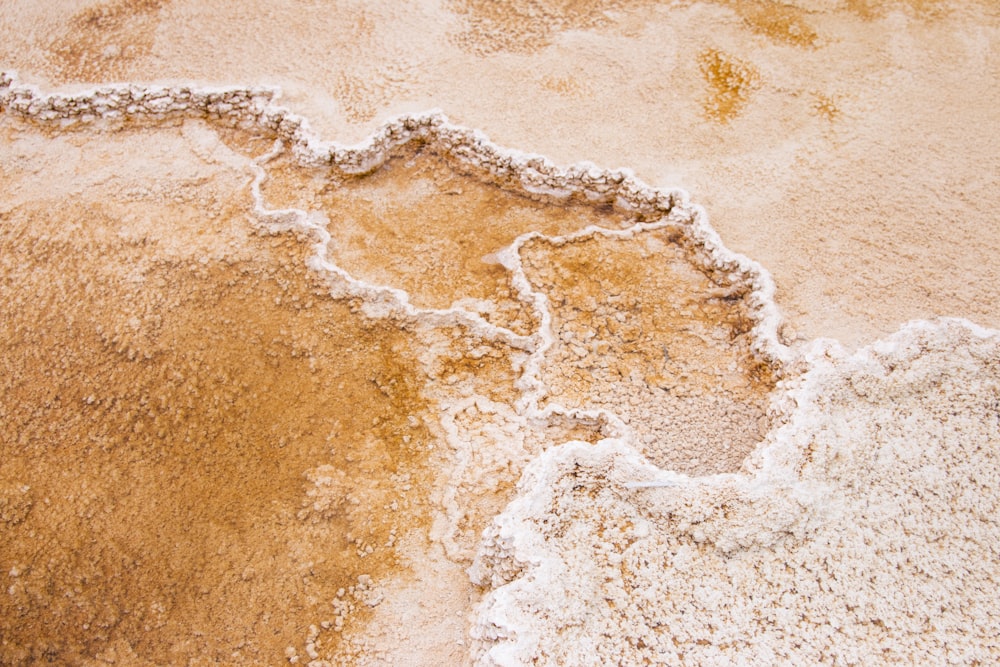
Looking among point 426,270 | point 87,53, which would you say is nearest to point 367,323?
point 426,270

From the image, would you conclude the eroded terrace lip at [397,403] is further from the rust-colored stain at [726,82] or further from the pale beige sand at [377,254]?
→ the rust-colored stain at [726,82]

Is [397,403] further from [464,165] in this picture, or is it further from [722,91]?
[722,91]

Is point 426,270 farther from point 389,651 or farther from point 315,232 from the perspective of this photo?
point 389,651

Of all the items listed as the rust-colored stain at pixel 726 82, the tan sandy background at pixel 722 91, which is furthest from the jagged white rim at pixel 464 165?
the rust-colored stain at pixel 726 82

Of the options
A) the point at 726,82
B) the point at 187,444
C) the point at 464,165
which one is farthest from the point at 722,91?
the point at 187,444

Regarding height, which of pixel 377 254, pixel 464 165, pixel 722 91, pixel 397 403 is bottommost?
pixel 397 403

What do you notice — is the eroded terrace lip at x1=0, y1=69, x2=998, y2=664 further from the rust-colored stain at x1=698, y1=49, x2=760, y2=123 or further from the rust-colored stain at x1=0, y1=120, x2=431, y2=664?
the rust-colored stain at x1=698, y1=49, x2=760, y2=123
